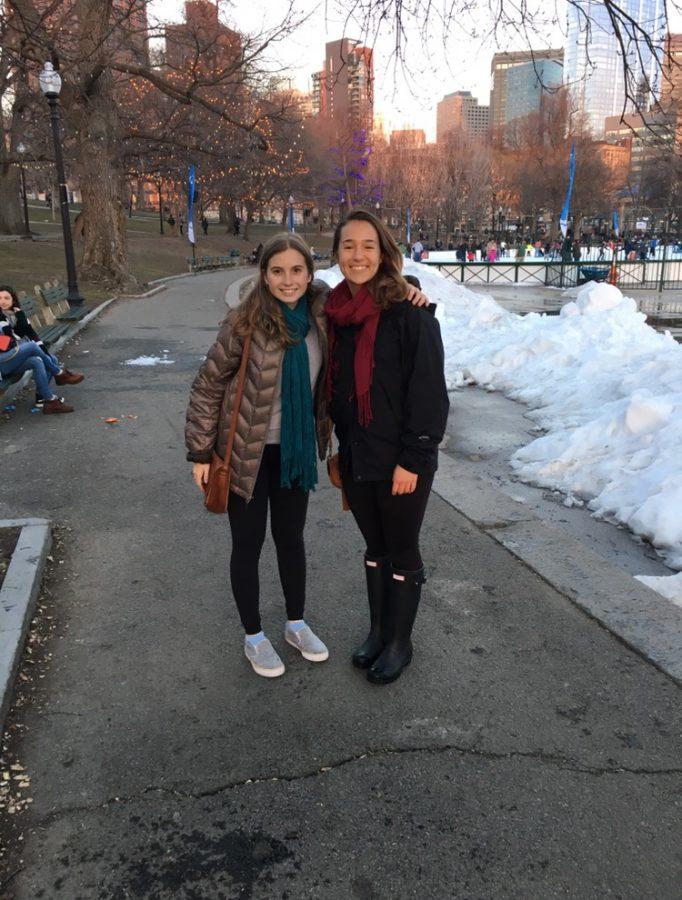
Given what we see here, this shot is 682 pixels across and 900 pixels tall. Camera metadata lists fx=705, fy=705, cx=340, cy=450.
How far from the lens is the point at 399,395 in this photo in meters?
2.85

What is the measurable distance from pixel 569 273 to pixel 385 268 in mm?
30157

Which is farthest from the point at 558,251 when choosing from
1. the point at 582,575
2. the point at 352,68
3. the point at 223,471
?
the point at 223,471

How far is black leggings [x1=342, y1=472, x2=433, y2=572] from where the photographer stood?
9.72ft

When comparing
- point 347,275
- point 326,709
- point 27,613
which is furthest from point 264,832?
point 347,275

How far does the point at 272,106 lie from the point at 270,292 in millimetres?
39457

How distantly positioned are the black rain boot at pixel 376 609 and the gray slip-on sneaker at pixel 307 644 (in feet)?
0.52

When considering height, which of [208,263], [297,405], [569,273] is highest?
[208,263]

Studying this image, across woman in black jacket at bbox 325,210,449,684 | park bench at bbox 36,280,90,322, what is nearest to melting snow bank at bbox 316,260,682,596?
woman in black jacket at bbox 325,210,449,684

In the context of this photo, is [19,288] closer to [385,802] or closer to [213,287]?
[213,287]

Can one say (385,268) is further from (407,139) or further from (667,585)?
(407,139)

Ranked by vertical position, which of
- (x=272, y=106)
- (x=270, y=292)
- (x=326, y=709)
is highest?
(x=272, y=106)

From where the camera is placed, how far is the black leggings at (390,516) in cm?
296

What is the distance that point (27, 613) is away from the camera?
3.52 metres

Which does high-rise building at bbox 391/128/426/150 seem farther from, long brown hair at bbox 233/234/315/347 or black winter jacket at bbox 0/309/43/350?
long brown hair at bbox 233/234/315/347
